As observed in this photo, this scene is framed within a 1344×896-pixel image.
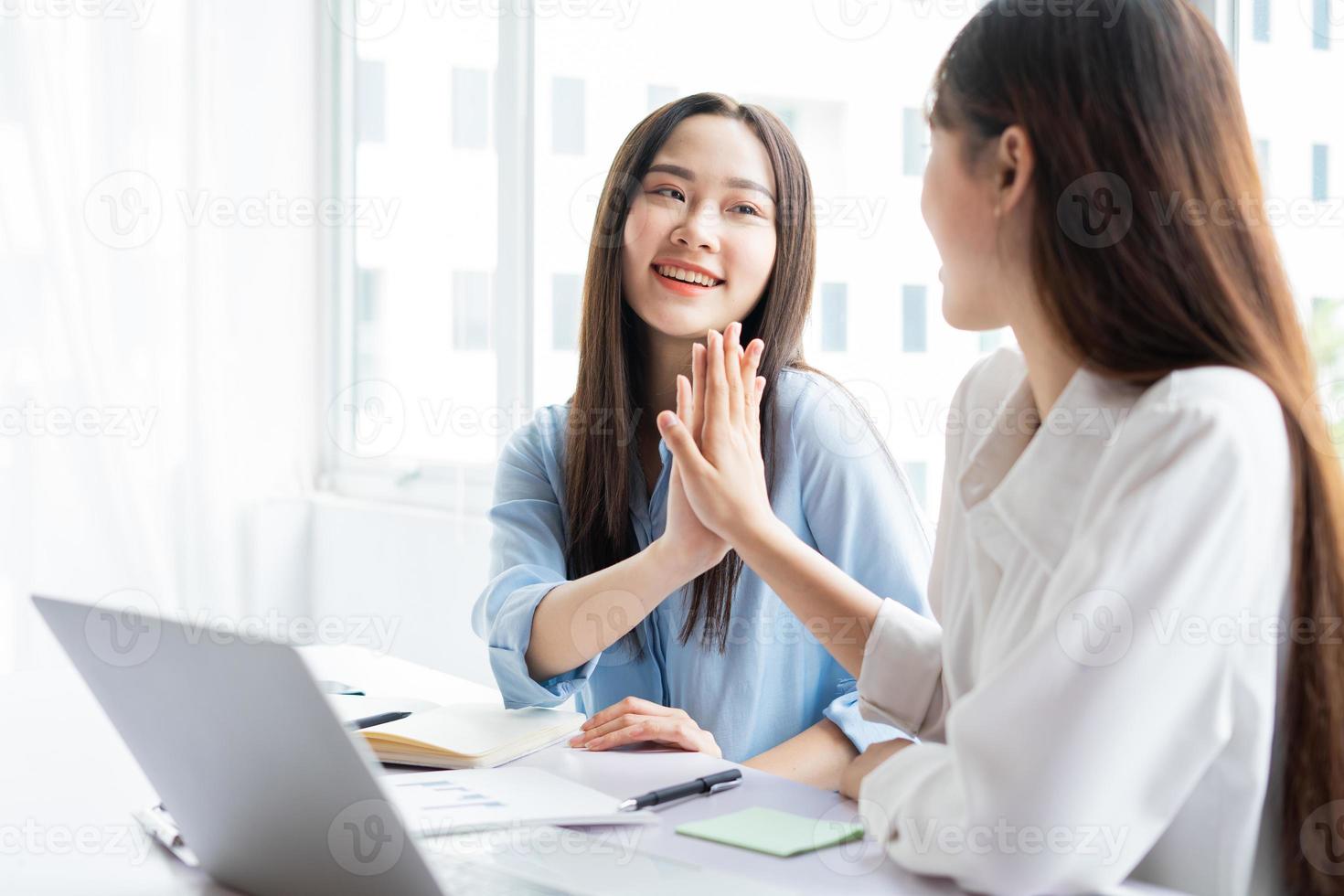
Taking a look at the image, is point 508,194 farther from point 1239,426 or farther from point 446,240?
point 1239,426

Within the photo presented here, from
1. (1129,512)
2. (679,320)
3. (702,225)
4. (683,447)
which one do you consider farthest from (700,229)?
(1129,512)

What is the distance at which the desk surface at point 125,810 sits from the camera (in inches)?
34.0

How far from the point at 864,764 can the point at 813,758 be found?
1.11ft

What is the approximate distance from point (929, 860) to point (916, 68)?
5.79 ft

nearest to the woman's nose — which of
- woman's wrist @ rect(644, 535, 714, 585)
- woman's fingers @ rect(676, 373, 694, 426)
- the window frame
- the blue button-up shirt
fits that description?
the blue button-up shirt

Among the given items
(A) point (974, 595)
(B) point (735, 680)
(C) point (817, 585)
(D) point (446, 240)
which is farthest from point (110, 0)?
(A) point (974, 595)

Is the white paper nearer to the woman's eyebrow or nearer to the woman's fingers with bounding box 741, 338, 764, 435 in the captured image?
the woman's fingers with bounding box 741, 338, 764, 435

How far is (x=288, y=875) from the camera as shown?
2.65ft

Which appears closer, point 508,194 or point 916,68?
point 916,68

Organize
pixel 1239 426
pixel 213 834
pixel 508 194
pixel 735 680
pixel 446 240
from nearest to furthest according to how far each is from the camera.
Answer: pixel 1239 426
pixel 213 834
pixel 735 680
pixel 508 194
pixel 446 240

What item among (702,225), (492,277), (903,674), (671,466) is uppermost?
(702,225)

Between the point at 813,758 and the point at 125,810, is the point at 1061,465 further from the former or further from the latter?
the point at 125,810

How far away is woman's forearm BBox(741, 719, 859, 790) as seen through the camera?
1.36 meters

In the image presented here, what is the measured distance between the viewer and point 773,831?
0.93m
